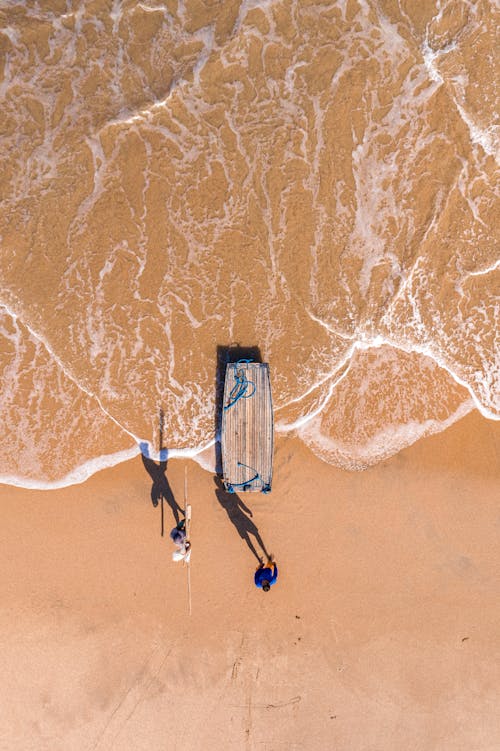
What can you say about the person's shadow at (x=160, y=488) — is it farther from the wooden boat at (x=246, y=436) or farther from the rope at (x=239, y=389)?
the rope at (x=239, y=389)

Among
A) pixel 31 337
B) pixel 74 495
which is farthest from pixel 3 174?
pixel 74 495

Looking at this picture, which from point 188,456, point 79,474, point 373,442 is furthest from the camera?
point 373,442

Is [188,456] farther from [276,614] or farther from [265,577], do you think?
[276,614]

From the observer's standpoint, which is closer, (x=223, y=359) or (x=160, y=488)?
(x=160, y=488)

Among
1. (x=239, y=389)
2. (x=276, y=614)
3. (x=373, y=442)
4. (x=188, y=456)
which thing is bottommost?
(x=276, y=614)

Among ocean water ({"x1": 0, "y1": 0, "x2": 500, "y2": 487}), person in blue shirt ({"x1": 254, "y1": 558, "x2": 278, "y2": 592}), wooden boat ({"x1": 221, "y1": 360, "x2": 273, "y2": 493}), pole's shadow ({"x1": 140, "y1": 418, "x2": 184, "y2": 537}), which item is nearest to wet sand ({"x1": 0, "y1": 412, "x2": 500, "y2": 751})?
pole's shadow ({"x1": 140, "y1": 418, "x2": 184, "y2": 537})

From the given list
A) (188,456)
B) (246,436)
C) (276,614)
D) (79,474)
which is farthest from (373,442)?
(79,474)

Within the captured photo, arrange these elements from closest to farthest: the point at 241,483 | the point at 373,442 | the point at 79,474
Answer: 1. the point at 241,483
2. the point at 79,474
3. the point at 373,442

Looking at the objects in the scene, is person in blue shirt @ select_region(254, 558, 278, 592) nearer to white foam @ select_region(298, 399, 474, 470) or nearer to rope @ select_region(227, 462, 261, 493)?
rope @ select_region(227, 462, 261, 493)
